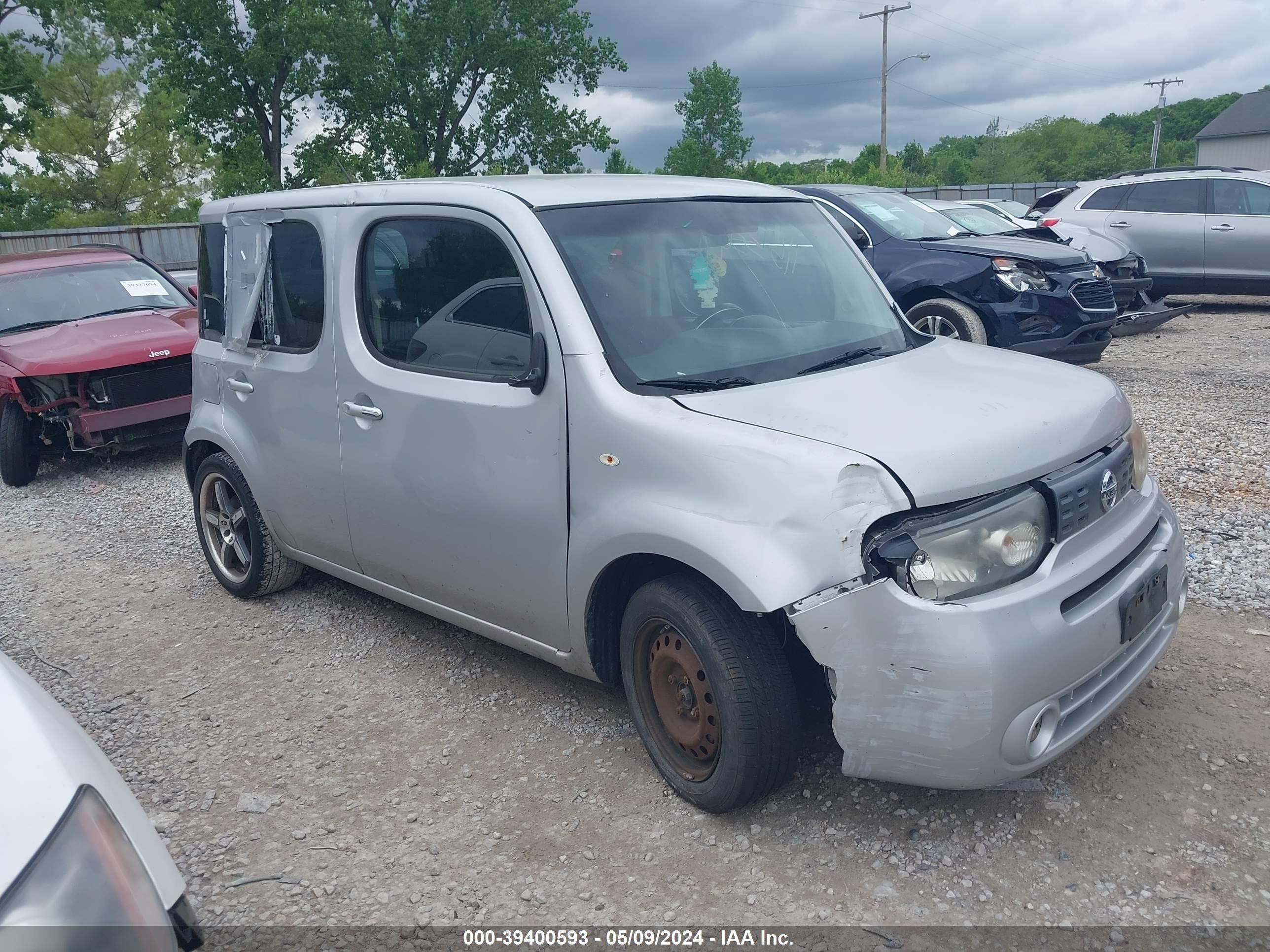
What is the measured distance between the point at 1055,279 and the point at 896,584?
6.59m

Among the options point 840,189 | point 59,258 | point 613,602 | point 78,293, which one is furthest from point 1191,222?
point 59,258

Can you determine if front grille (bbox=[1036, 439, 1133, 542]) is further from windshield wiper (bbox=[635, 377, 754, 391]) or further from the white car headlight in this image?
the white car headlight

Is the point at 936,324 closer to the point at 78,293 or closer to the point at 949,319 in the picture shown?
the point at 949,319

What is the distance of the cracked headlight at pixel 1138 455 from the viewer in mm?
3199

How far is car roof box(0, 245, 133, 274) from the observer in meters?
8.63

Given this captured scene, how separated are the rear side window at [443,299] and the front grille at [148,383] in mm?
4290

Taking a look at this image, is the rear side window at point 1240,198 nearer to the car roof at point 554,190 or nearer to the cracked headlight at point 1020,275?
the cracked headlight at point 1020,275


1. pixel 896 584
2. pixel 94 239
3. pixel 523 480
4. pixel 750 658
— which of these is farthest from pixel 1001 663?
pixel 94 239

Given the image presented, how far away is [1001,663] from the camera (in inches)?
97.1

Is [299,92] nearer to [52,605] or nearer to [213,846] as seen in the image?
[52,605]

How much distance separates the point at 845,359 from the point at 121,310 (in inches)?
286

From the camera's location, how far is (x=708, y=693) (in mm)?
2900

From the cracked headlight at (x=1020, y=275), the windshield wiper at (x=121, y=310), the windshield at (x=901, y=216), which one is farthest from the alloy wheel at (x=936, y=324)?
the windshield wiper at (x=121, y=310)

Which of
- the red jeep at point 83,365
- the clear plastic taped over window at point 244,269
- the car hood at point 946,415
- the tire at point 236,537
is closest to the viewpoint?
the car hood at point 946,415
